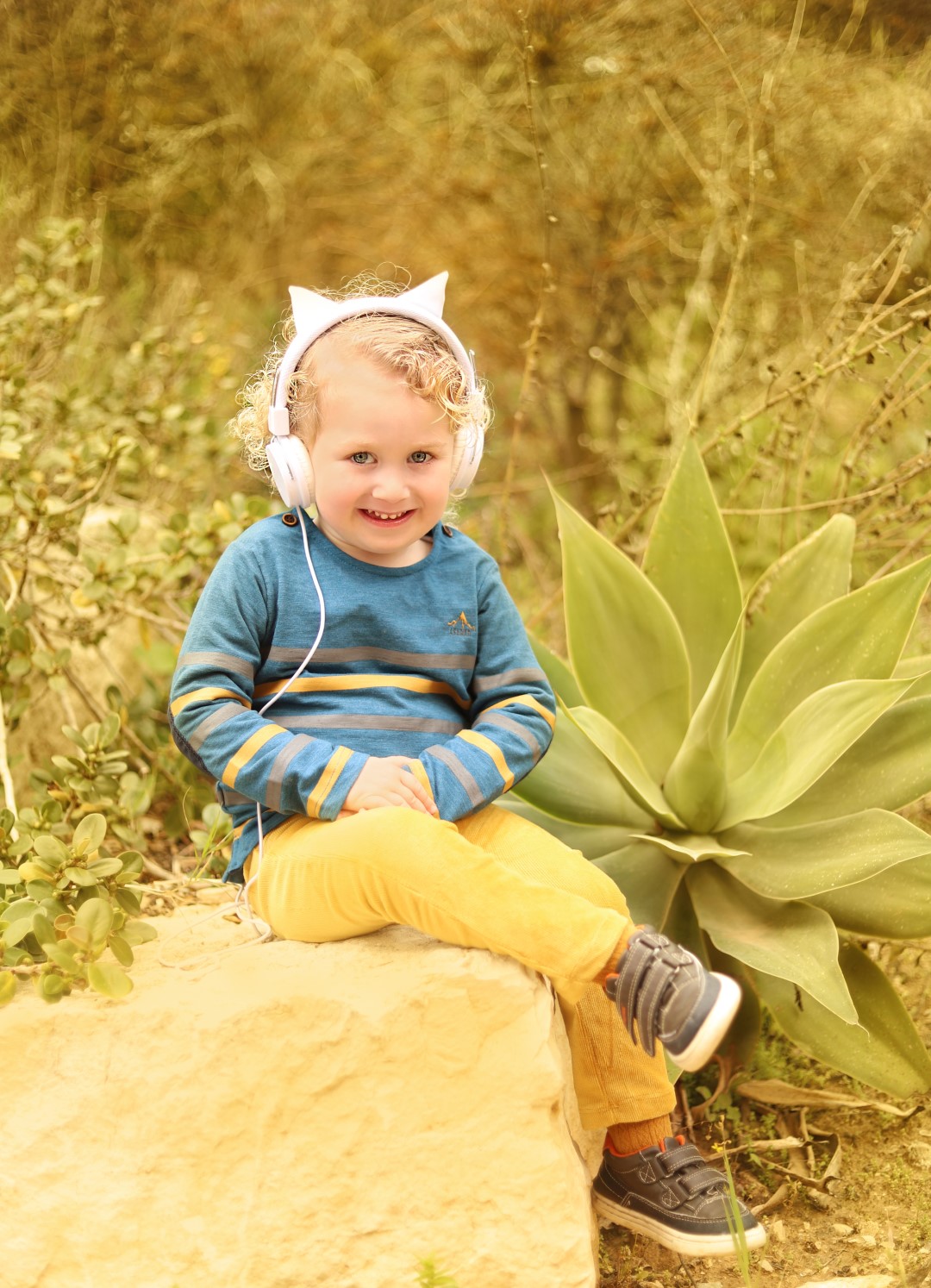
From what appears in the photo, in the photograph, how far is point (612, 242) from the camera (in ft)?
17.4

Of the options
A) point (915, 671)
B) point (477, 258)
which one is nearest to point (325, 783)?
point (915, 671)

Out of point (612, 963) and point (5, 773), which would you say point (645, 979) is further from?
point (5, 773)

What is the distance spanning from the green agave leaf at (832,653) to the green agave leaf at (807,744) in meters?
0.16

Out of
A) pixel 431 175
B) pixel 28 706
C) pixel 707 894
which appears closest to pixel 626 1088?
pixel 707 894

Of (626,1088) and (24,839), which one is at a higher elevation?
(24,839)

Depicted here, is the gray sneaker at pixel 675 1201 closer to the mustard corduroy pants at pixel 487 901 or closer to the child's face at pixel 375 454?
the mustard corduroy pants at pixel 487 901

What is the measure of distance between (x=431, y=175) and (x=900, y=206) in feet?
7.71

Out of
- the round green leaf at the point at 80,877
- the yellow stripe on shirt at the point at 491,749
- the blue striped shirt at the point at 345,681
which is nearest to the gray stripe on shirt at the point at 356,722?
the blue striped shirt at the point at 345,681

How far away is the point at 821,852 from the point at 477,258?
412 cm

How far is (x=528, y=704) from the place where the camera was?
2.37m

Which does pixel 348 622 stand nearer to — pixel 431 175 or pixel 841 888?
pixel 841 888

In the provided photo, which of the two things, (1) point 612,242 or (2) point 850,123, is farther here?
(1) point 612,242

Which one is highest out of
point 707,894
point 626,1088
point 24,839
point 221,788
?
point 221,788

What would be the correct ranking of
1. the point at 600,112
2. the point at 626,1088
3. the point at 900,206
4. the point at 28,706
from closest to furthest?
1. the point at 626,1088
2. the point at 28,706
3. the point at 900,206
4. the point at 600,112
